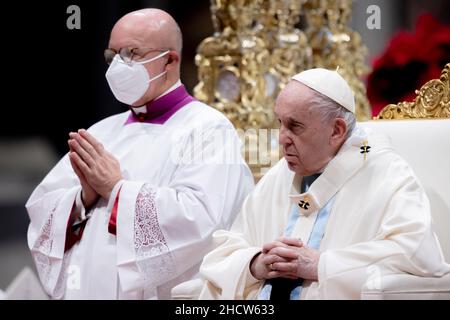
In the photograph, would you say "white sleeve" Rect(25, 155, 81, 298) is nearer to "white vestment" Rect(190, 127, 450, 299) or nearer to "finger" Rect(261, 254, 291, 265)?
"white vestment" Rect(190, 127, 450, 299)

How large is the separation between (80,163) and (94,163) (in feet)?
0.20

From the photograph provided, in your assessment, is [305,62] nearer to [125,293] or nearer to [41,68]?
[41,68]

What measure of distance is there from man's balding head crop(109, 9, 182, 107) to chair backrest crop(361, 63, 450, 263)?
3.23 feet

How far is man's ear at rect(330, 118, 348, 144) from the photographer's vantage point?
12.1ft

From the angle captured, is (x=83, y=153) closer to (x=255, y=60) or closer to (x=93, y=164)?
(x=93, y=164)

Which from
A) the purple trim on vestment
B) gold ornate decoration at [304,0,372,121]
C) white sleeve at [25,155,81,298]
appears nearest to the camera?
white sleeve at [25,155,81,298]

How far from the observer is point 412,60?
6.37 m

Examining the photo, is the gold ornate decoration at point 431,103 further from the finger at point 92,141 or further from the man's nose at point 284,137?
the finger at point 92,141

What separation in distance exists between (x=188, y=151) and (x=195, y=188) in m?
0.21

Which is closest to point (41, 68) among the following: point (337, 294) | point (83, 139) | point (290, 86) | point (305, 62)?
point (305, 62)

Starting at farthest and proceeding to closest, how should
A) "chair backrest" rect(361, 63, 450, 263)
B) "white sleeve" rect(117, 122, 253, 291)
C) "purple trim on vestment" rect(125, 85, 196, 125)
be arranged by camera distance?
1. "purple trim on vestment" rect(125, 85, 196, 125)
2. "white sleeve" rect(117, 122, 253, 291)
3. "chair backrest" rect(361, 63, 450, 263)

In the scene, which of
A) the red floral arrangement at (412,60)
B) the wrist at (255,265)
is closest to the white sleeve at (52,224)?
the wrist at (255,265)

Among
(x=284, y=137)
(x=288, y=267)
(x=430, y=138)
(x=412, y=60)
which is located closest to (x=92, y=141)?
(x=284, y=137)

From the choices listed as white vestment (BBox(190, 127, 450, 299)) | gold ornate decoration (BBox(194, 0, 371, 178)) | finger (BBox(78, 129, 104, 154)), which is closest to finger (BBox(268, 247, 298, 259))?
white vestment (BBox(190, 127, 450, 299))
